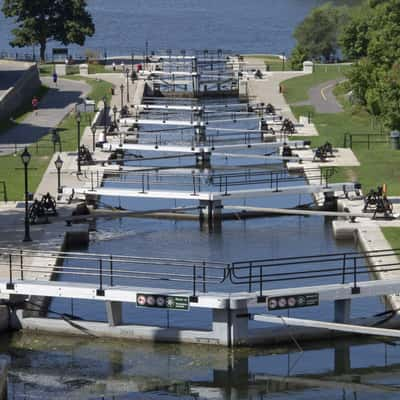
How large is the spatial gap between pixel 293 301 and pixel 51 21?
7549cm

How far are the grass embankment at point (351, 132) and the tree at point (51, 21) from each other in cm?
1791

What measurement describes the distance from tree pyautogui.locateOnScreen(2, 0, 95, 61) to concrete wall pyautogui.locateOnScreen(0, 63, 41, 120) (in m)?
11.3

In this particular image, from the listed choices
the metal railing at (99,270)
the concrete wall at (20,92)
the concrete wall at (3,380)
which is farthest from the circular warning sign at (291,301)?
the concrete wall at (20,92)

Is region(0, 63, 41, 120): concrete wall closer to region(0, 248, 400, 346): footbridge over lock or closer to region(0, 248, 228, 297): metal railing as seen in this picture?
region(0, 248, 228, 297): metal railing

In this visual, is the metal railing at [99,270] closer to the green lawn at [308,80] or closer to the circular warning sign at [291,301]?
the circular warning sign at [291,301]

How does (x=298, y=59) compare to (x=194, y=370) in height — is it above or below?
above

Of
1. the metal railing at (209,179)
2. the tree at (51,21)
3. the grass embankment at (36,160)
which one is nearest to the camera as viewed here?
the grass embankment at (36,160)

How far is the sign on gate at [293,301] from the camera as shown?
37500 millimetres

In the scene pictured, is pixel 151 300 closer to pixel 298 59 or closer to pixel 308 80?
pixel 308 80

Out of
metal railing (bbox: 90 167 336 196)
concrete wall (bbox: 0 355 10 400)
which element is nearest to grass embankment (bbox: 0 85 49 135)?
metal railing (bbox: 90 167 336 196)

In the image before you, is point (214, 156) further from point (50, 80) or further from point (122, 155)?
point (50, 80)

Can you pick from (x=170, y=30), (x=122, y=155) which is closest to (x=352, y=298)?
(x=122, y=155)

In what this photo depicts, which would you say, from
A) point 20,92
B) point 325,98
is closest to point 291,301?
point 20,92

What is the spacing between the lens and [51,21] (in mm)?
110250
